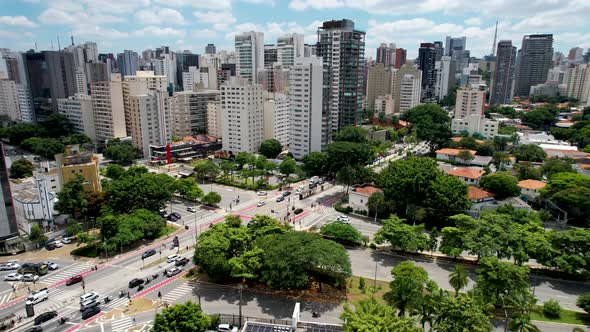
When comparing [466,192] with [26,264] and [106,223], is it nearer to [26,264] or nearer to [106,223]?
[106,223]

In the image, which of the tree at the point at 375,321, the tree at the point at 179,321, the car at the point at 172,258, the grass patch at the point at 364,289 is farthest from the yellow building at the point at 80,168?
the tree at the point at 375,321

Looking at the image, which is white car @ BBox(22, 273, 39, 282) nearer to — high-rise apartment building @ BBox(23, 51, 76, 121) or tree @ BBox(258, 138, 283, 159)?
tree @ BBox(258, 138, 283, 159)

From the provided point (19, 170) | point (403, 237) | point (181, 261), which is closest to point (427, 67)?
point (403, 237)

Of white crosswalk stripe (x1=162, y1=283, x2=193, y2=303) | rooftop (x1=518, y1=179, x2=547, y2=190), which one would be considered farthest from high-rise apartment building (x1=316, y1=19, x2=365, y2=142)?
white crosswalk stripe (x1=162, y1=283, x2=193, y2=303)

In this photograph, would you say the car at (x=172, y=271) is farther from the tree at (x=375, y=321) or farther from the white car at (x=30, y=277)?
the tree at (x=375, y=321)

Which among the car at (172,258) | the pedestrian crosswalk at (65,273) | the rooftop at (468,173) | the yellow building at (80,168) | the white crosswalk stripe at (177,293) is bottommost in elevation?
the pedestrian crosswalk at (65,273)

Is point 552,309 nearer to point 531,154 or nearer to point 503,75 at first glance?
point 531,154
